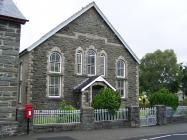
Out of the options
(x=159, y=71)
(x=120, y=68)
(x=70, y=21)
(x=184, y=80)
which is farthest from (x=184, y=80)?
(x=70, y=21)

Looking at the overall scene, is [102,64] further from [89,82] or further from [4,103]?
[4,103]

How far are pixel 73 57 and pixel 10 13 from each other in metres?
10.7

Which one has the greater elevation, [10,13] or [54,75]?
[10,13]

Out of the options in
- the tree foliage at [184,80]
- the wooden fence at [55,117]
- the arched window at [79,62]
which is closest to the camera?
the wooden fence at [55,117]

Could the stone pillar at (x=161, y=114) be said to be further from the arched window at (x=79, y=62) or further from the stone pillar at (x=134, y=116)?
the arched window at (x=79, y=62)

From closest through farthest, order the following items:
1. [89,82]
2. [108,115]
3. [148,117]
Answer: [108,115], [148,117], [89,82]

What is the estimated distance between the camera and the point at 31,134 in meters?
16.1

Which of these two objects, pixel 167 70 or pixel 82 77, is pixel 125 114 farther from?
pixel 167 70

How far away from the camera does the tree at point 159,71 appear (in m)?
57.1

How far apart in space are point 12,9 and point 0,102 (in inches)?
183

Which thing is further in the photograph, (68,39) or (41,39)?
(68,39)

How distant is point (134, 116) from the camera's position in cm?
Result: 2031

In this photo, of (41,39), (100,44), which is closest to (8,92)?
(41,39)

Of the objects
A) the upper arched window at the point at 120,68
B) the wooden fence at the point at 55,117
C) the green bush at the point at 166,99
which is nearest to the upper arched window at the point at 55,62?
the upper arched window at the point at 120,68
